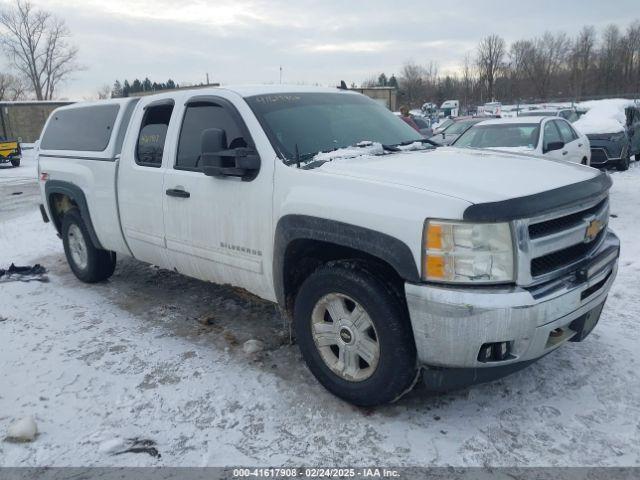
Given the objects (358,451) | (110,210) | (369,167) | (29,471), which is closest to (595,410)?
(358,451)

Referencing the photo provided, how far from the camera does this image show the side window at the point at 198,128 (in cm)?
388

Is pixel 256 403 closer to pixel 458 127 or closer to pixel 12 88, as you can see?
pixel 458 127

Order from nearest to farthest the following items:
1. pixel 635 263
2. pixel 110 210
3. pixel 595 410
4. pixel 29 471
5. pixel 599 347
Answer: pixel 29 471 < pixel 595 410 < pixel 599 347 < pixel 110 210 < pixel 635 263

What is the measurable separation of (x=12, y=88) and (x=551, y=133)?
76.8 meters

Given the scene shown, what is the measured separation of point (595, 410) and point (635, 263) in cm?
316

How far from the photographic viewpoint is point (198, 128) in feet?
13.6

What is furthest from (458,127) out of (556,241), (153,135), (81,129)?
(556,241)

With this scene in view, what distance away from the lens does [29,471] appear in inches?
108

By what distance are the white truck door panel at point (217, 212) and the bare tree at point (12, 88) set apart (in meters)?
76.4

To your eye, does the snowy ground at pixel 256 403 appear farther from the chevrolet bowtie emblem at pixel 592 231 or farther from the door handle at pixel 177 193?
the door handle at pixel 177 193

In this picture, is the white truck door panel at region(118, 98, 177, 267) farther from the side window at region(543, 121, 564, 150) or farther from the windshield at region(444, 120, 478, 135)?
the windshield at region(444, 120, 478, 135)

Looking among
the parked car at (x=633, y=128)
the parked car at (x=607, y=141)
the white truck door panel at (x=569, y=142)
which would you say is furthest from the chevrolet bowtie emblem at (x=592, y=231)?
the parked car at (x=633, y=128)

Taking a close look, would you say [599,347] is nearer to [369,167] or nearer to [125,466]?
[369,167]

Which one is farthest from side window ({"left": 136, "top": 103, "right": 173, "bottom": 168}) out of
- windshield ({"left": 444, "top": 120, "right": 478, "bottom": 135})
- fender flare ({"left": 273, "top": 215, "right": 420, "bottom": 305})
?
windshield ({"left": 444, "top": 120, "right": 478, "bottom": 135})
